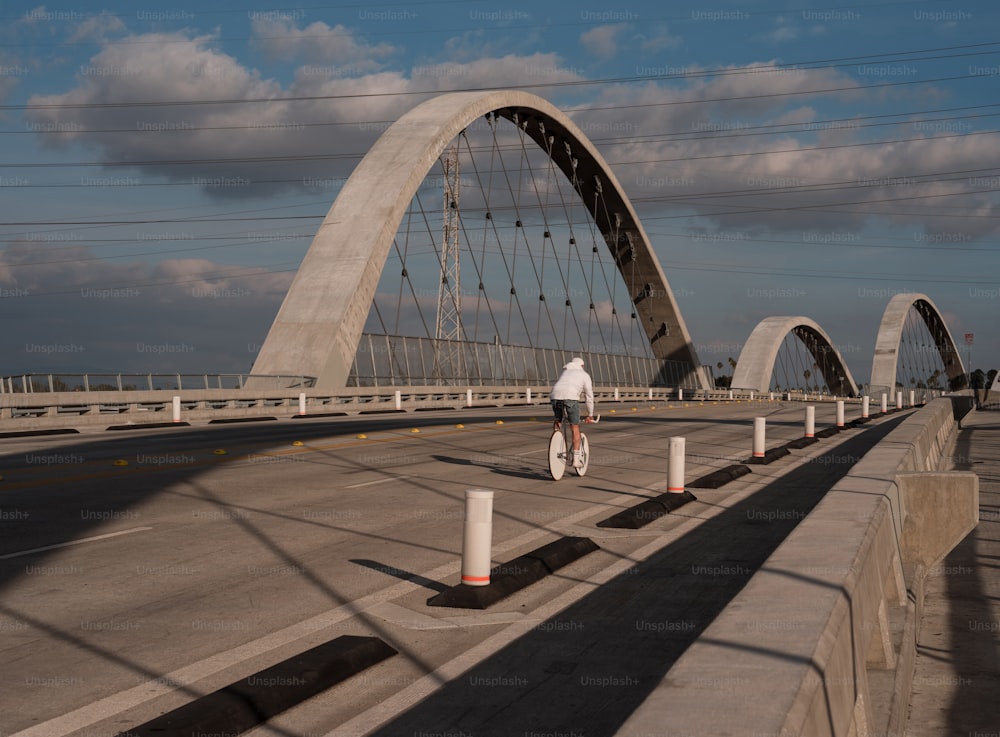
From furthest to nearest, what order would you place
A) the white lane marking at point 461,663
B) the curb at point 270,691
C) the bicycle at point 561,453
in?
the bicycle at point 561,453
the white lane marking at point 461,663
the curb at point 270,691

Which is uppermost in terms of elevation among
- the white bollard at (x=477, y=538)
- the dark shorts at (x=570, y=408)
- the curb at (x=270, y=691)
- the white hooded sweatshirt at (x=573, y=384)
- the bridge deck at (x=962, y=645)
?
the white hooded sweatshirt at (x=573, y=384)

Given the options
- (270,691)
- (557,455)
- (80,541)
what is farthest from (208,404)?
(270,691)

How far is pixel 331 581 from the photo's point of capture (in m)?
8.64

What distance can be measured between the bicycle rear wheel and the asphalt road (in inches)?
11.1

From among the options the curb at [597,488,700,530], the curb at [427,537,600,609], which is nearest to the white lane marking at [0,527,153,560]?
the curb at [427,537,600,609]

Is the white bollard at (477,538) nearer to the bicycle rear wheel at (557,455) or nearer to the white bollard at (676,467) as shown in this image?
the white bollard at (676,467)

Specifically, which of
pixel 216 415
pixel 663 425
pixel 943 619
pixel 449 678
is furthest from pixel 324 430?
pixel 449 678

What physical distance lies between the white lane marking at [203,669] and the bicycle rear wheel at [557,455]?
22.9 feet

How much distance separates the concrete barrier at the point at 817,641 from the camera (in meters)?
3.90

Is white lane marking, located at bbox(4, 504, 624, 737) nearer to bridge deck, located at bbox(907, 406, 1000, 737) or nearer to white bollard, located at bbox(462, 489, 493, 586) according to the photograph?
white bollard, located at bbox(462, 489, 493, 586)

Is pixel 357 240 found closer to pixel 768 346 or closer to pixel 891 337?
pixel 768 346

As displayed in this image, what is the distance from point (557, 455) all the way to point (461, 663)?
9900 mm

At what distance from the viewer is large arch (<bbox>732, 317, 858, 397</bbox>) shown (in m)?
102

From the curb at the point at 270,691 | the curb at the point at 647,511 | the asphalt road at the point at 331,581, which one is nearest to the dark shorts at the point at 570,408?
the asphalt road at the point at 331,581
